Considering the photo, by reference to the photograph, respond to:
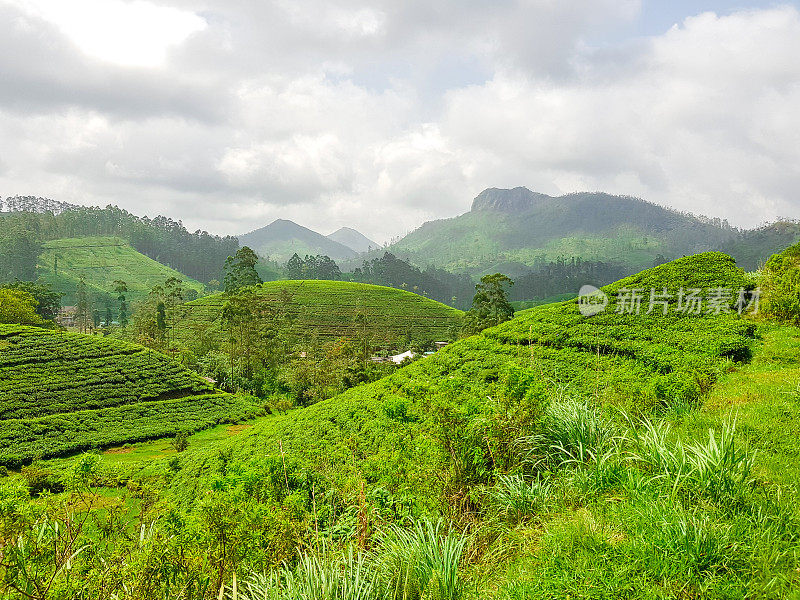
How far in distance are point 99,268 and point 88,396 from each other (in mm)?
89424

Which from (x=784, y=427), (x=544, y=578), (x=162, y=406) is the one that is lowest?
(x=162, y=406)

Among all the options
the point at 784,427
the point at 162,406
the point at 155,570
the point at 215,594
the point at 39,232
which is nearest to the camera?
the point at 155,570

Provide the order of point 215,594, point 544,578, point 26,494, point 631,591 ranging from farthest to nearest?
point 26,494 < point 215,594 < point 544,578 < point 631,591

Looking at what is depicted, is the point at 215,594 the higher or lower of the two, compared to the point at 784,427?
lower

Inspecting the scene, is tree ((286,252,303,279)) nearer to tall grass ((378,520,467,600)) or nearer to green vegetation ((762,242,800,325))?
green vegetation ((762,242,800,325))

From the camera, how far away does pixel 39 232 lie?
114 metres

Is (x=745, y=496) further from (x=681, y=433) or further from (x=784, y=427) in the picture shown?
(x=784, y=427)

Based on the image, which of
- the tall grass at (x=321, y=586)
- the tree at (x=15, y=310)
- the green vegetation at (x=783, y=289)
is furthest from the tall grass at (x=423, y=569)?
the tree at (x=15, y=310)

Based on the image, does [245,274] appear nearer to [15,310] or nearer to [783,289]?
[15,310]

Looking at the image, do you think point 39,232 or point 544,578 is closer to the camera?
point 544,578

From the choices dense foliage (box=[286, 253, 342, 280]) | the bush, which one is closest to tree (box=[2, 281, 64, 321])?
the bush

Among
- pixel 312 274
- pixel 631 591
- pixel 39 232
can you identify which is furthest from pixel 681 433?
pixel 39 232

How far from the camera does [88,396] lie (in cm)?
3406

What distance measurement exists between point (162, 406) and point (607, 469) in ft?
127
